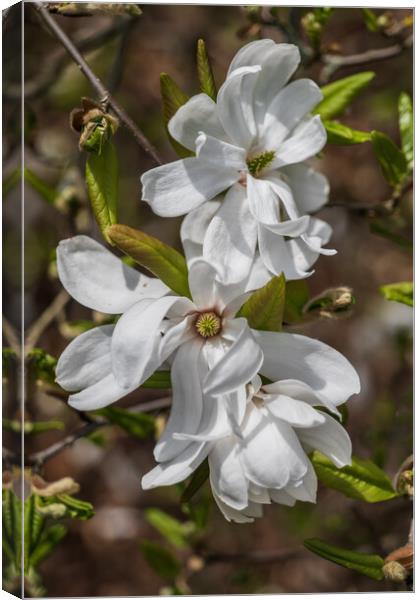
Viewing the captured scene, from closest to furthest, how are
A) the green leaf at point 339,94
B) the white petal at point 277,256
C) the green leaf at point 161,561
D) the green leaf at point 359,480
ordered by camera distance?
the white petal at point 277,256, the green leaf at point 359,480, the green leaf at point 339,94, the green leaf at point 161,561

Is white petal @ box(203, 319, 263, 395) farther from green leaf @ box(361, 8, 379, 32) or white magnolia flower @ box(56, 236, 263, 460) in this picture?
green leaf @ box(361, 8, 379, 32)

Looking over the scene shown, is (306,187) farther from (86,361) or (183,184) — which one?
(86,361)

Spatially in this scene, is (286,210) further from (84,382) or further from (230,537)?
(230,537)

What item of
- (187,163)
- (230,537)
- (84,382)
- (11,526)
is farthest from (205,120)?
(230,537)

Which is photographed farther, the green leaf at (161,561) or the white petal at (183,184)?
the green leaf at (161,561)

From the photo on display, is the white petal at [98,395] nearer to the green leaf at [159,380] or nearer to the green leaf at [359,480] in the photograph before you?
the green leaf at [159,380]

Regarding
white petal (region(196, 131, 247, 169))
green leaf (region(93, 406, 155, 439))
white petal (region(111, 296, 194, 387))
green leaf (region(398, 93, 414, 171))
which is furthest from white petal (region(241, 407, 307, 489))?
green leaf (region(398, 93, 414, 171))

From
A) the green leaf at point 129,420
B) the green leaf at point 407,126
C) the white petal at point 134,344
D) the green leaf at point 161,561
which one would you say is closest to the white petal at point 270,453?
the white petal at point 134,344
